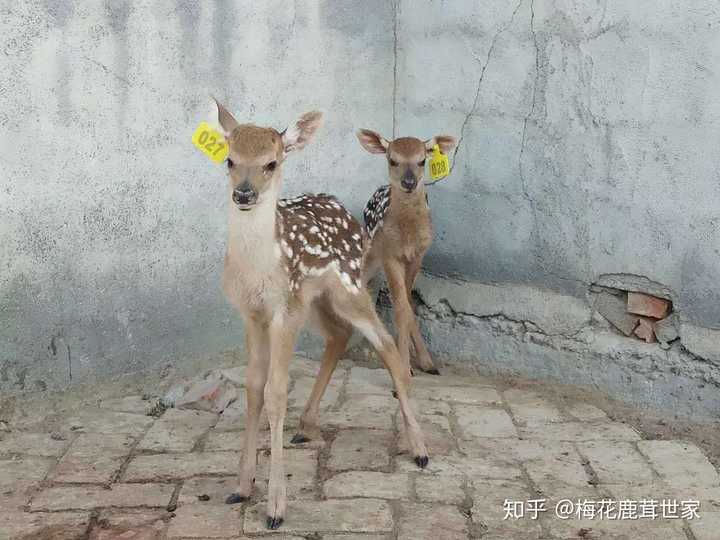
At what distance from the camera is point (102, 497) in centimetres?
462

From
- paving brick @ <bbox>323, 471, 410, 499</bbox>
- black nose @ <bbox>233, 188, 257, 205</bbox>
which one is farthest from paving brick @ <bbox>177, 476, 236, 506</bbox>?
black nose @ <bbox>233, 188, 257, 205</bbox>

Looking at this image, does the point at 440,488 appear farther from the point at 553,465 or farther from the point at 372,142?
the point at 372,142

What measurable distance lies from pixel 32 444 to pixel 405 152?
266cm

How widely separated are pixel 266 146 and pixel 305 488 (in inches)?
62.5

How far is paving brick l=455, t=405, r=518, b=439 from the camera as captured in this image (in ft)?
18.0

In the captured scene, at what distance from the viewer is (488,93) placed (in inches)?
248

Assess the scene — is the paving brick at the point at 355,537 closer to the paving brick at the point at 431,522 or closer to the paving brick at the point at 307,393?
the paving brick at the point at 431,522

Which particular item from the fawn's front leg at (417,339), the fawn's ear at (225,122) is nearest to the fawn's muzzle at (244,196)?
the fawn's ear at (225,122)

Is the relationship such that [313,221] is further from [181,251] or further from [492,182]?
[492,182]

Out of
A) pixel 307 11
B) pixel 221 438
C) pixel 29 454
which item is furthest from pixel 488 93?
pixel 29 454

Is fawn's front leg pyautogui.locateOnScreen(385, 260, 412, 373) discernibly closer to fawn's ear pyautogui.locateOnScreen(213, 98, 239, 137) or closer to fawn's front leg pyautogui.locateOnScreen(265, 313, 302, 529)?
fawn's front leg pyautogui.locateOnScreen(265, 313, 302, 529)

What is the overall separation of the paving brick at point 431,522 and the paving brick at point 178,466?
944mm

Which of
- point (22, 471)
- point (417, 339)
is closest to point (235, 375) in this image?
point (417, 339)

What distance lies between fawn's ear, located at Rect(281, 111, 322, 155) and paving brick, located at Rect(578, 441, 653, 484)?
214 centimetres
